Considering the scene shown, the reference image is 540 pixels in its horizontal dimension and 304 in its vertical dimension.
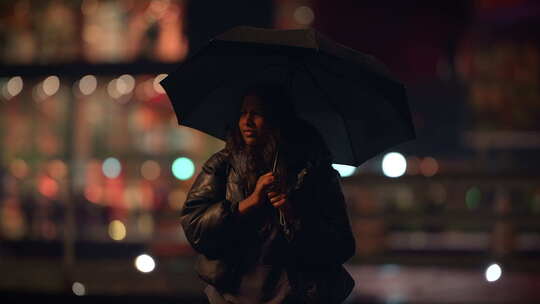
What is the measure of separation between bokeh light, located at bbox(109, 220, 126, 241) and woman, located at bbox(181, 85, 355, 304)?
27.9 feet

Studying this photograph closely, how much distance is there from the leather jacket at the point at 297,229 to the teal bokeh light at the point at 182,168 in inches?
268

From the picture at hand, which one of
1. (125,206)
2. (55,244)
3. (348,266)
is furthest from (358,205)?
(55,244)

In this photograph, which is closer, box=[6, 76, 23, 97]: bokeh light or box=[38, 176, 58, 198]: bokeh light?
box=[38, 176, 58, 198]: bokeh light

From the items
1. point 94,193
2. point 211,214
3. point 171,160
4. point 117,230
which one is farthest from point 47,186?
point 211,214

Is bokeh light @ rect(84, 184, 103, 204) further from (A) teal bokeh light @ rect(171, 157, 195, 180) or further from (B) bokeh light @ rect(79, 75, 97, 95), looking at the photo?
(A) teal bokeh light @ rect(171, 157, 195, 180)

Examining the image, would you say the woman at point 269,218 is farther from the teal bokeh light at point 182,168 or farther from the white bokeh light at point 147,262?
the teal bokeh light at point 182,168

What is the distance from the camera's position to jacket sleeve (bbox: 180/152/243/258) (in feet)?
12.5

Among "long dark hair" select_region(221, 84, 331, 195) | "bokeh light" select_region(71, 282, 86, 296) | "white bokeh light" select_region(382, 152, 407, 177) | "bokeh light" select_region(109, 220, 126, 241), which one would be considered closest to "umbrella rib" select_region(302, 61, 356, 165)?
"long dark hair" select_region(221, 84, 331, 195)

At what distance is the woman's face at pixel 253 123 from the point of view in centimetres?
387

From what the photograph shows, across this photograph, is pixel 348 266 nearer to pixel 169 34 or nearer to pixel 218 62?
pixel 169 34

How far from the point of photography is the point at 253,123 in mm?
3871

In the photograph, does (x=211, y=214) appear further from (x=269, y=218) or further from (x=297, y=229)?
(x=297, y=229)

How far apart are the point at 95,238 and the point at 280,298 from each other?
342 inches

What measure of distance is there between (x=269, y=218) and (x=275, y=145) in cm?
30
